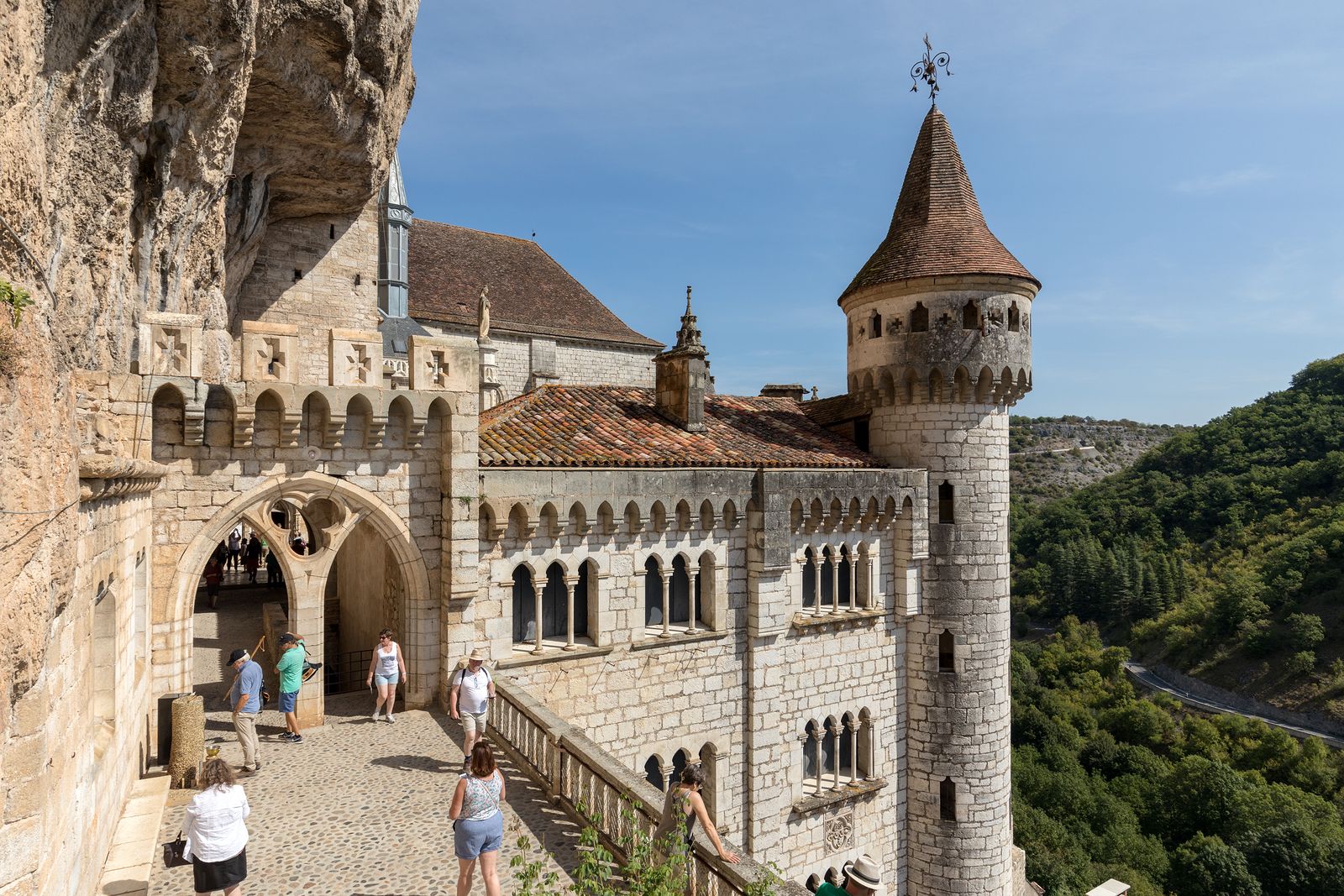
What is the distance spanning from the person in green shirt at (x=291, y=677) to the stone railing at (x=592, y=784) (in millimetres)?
2738

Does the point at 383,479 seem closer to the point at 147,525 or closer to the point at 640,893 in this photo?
the point at 147,525

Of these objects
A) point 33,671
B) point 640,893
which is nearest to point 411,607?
point 640,893

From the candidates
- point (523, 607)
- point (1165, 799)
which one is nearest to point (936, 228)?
point (523, 607)

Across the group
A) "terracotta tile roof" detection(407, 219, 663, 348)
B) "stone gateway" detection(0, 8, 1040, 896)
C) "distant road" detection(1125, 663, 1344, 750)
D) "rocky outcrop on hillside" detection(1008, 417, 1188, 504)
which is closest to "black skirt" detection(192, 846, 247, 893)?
"stone gateway" detection(0, 8, 1040, 896)

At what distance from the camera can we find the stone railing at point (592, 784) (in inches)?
275

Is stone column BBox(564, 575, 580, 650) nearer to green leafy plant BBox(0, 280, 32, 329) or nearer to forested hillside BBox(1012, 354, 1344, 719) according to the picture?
green leafy plant BBox(0, 280, 32, 329)

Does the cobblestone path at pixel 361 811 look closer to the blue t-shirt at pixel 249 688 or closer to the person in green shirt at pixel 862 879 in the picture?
the blue t-shirt at pixel 249 688

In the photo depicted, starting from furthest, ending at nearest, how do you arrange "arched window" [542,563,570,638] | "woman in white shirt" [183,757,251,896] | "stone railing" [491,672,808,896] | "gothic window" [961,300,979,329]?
"gothic window" [961,300,979,329]
"arched window" [542,563,570,638]
"stone railing" [491,672,808,896]
"woman in white shirt" [183,757,251,896]

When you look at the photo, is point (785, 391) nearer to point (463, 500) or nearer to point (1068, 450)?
point (463, 500)

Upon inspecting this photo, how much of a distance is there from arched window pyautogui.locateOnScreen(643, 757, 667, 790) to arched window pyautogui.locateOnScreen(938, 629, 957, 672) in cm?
733

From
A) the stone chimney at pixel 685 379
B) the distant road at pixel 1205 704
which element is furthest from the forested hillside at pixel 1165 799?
the stone chimney at pixel 685 379

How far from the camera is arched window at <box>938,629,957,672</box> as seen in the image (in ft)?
59.6

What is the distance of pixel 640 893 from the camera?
6.12m

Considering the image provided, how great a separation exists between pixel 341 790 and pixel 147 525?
4117mm
